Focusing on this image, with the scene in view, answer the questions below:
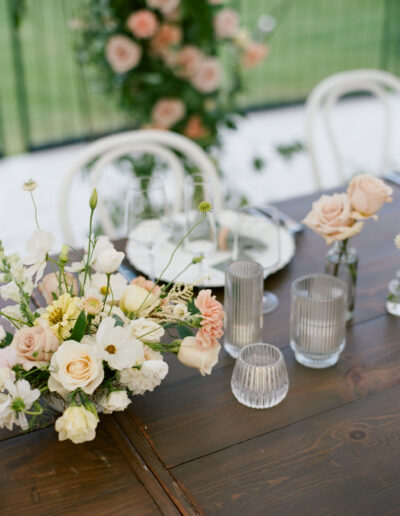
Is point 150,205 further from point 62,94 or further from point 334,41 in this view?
point 334,41

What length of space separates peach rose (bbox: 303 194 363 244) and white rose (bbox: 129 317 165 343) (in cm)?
41

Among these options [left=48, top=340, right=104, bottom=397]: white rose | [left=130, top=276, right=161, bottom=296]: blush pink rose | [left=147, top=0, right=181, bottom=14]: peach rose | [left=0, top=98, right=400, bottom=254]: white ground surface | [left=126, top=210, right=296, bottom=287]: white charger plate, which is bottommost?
[left=0, top=98, right=400, bottom=254]: white ground surface

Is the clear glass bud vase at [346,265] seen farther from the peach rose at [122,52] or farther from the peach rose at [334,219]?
the peach rose at [122,52]

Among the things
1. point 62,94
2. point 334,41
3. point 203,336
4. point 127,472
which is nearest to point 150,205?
point 203,336

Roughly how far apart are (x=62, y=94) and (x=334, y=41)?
2162 mm

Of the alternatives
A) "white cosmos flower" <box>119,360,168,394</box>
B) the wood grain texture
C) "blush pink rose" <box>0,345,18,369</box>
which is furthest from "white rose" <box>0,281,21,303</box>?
the wood grain texture

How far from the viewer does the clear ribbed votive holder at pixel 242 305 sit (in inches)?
51.5

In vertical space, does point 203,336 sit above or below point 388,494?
above

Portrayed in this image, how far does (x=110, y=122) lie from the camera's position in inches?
181

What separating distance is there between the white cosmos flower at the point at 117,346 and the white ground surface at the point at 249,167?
238cm

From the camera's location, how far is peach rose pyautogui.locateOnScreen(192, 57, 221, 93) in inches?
117

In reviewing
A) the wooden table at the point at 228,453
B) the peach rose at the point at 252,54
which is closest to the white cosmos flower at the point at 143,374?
the wooden table at the point at 228,453

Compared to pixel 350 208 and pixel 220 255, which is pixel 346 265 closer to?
pixel 350 208

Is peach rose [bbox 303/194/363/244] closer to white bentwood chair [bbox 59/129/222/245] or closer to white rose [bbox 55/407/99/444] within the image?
white rose [bbox 55/407/99/444]
